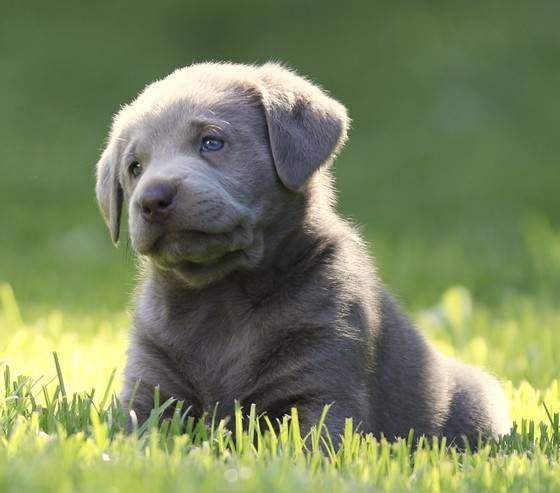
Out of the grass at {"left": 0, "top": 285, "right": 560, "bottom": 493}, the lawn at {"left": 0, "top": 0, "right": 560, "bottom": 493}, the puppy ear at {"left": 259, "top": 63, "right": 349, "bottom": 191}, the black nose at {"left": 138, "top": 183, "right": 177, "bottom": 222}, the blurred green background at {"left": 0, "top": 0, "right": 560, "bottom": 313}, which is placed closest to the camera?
the grass at {"left": 0, "top": 285, "right": 560, "bottom": 493}

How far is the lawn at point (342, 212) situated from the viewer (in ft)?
11.5

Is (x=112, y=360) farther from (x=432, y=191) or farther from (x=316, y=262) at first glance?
(x=432, y=191)

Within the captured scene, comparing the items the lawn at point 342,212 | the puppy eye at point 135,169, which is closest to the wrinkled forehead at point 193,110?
the puppy eye at point 135,169

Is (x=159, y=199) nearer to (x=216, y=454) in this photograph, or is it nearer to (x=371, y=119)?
(x=216, y=454)

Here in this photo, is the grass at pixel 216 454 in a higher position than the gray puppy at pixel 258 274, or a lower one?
lower

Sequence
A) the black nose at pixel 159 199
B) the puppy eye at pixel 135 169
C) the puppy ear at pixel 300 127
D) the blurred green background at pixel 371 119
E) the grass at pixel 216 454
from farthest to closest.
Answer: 1. the blurred green background at pixel 371 119
2. the puppy eye at pixel 135 169
3. the puppy ear at pixel 300 127
4. the black nose at pixel 159 199
5. the grass at pixel 216 454

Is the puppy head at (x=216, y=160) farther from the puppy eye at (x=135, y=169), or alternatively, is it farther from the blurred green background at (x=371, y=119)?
the blurred green background at (x=371, y=119)

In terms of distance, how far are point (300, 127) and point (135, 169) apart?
27.2 inches

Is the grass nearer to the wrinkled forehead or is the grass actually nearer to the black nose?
the black nose

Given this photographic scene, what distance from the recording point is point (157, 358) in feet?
15.2

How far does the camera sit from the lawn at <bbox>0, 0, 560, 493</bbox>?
3508 millimetres

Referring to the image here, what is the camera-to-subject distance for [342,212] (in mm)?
11477

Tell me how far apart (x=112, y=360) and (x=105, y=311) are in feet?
5.08

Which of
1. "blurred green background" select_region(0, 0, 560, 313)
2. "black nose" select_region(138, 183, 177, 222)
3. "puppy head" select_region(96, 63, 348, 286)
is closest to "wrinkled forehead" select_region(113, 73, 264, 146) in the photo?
"puppy head" select_region(96, 63, 348, 286)
